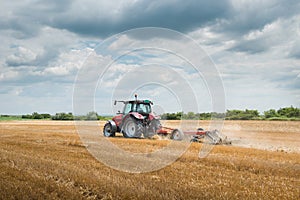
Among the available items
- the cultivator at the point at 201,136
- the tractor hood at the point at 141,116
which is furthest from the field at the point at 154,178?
the tractor hood at the point at 141,116

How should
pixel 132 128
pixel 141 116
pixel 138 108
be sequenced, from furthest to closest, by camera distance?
pixel 138 108 < pixel 132 128 < pixel 141 116

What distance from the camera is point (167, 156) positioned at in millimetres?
10898

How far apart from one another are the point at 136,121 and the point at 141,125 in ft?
1.26

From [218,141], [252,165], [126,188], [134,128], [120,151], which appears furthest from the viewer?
[134,128]

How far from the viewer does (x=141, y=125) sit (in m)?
17.5

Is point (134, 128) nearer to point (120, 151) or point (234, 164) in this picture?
point (120, 151)

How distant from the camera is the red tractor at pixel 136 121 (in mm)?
17656

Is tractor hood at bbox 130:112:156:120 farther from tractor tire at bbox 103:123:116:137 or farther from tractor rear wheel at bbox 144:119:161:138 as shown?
tractor tire at bbox 103:123:116:137

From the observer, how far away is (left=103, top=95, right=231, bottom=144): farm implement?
16.7 metres

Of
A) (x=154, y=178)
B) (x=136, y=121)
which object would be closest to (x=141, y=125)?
(x=136, y=121)

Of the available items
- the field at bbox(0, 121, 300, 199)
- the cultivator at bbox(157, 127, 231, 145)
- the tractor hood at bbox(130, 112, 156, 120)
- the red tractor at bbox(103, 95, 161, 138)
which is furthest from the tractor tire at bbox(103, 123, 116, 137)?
the field at bbox(0, 121, 300, 199)

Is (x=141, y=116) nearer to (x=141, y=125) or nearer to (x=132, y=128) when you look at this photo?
(x=141, y=125)

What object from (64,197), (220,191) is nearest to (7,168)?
(64,197)

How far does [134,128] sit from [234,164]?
8.77 metres
